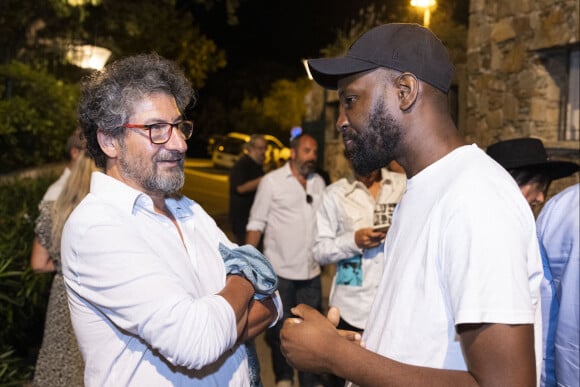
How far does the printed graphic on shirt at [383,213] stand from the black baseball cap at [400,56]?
2624 mm

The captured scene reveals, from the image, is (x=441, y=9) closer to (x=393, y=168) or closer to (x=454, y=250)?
(x=393, y=168)

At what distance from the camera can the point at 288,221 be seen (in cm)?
613

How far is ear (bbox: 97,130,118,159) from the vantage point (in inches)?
93.9

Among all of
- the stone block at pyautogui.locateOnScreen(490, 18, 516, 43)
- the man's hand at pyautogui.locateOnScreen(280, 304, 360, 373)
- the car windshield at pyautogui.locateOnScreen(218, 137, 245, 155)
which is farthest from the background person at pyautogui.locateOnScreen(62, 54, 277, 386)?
the car windshield at pyautogui.locateOnScreen(218, 137, 245, 155)

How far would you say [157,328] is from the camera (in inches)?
78.1

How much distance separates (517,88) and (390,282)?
17.2 ft

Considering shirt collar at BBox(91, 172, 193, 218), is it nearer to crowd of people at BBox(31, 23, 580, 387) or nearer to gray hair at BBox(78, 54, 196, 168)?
crowd of people at BBox(31, 23, 580, 387)

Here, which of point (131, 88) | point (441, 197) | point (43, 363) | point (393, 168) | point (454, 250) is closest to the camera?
point (454, 250)

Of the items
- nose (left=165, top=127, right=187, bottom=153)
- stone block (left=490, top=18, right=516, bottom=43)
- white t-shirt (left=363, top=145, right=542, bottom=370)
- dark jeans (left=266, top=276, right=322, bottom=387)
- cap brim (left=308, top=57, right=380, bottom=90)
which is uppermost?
stone block (left=490, top=18, right=516, bottom=43)

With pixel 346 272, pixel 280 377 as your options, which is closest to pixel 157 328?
pixel 346 272

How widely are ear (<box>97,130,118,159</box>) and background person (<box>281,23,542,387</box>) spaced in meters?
0.82

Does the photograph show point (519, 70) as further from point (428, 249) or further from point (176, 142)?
point (428, 249)

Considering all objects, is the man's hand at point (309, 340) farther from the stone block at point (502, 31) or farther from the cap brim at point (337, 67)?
the stone block at point (502, 31)

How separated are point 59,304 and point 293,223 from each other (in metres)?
2.44
